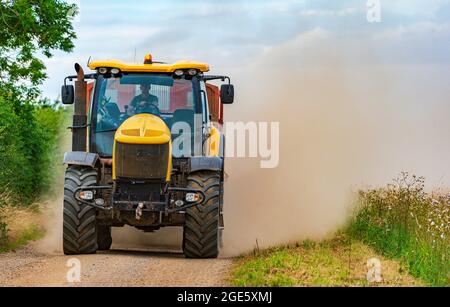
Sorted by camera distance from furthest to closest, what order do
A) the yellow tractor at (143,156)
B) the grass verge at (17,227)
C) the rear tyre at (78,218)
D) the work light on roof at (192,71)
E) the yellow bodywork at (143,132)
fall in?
the grass verge at (17,227) < the work light on roof at (192,71) < the rear tyre at (78,218) < the yellow tractor at (143,156) < the yellow bodywork at (143,132)

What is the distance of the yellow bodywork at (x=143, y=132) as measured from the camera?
13930 millimetres

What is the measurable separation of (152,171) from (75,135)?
5.08ft

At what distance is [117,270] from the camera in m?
12.4

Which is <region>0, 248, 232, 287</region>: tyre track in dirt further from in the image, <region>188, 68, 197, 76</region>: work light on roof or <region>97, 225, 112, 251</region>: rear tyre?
<region>188, 68, 197, 76</region>: work light on roof

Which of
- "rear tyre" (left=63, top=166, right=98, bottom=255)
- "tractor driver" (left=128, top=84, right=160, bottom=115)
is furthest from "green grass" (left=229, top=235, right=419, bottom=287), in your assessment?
"tractor driver" (left=128, top=84, right=160, bottom=115)

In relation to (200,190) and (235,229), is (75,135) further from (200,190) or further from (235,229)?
(235,229)

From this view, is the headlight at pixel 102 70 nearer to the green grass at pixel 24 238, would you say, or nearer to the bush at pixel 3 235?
the green grass at pixel 24 238

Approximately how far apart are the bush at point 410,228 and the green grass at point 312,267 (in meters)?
0.31

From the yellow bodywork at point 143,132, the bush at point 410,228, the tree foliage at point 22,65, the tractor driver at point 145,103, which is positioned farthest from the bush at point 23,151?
the bush at point 410,228

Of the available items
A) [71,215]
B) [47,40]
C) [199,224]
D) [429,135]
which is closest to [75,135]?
[71,215]

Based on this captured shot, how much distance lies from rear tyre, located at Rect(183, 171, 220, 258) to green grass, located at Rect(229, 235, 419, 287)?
504 mm

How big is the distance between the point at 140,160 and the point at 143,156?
0.07 metres

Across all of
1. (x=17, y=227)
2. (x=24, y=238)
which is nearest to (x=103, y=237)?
(x=24, y=238)

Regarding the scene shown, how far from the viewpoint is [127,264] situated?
1299cm
